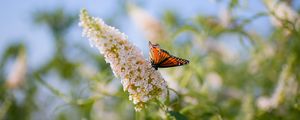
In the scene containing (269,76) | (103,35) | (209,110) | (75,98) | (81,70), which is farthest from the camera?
(81,70)

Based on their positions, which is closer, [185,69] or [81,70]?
[185,69]

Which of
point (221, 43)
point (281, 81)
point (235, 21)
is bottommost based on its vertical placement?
point (281, 81)

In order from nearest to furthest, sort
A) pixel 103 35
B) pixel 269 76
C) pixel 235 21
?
pixel 103 35, pixel 235 21, pixel 269 76

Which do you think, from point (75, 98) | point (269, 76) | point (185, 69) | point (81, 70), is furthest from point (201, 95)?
point (81, 70)

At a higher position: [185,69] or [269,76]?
[269,76]

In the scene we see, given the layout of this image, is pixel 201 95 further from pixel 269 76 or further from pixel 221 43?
pixel 221 43

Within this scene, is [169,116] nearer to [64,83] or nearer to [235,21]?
[235,21]

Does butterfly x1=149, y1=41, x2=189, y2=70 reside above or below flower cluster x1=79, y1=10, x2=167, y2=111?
above

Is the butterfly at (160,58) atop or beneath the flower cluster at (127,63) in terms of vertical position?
atop
